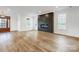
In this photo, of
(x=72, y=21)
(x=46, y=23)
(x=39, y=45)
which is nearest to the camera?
(x=39, y=45)

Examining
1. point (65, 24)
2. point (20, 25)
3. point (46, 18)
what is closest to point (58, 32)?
point (65, 24)

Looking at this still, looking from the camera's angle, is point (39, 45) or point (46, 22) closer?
point (39, 45)

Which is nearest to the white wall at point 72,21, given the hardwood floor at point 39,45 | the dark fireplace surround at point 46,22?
the hardwood floor at point 39,45

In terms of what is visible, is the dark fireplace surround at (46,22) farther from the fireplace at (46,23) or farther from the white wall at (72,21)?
the white wall at (72,21)

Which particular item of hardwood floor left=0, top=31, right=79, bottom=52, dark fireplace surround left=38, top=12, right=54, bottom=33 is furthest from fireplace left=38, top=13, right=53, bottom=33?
hardwood floor left=0, top=31, right=79, bottom=52

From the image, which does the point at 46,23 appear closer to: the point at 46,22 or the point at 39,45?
the point at 46,22

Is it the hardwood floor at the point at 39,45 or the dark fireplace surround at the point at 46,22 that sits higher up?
the dark fireplace surround at the point at 46,22

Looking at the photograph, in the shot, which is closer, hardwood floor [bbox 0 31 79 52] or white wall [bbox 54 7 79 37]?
hardwood floor [bbox 0 31 79 52]

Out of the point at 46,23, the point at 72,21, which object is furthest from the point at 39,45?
the point at 46,23

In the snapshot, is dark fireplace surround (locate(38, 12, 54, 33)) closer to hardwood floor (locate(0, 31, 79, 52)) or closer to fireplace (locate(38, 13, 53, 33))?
fireplace (locate(38, 13, 53, 33))
